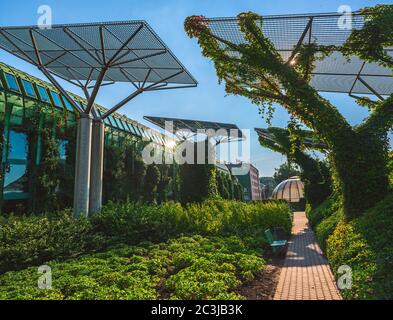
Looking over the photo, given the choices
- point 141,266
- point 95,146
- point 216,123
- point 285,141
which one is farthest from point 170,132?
point 141,266

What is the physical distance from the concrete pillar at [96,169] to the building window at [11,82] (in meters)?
3.69

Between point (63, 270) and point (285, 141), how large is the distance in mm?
18497

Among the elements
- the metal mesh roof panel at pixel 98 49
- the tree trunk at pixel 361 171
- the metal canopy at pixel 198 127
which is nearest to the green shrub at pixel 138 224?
the tree trunk at pixel 361 171

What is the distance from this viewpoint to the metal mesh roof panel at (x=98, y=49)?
1104 centimetres

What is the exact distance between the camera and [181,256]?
299 inches

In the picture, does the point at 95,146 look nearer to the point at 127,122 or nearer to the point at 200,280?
the point at 200,280

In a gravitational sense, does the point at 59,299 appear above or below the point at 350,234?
below

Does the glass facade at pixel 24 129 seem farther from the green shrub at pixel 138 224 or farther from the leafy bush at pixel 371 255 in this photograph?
the leafy bush at pixel 371 255

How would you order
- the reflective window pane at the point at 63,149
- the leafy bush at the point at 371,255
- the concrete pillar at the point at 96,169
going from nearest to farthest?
the leafy bush at the point at 371,255
the concrete pillar at the point at 96,169
the reflective window pane at the point at 63,149

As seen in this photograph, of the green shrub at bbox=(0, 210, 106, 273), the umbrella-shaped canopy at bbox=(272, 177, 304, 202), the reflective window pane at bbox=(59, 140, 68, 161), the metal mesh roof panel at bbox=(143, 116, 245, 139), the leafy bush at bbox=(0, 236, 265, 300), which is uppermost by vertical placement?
the metal mesh roof panel at bbox=(143, 116, 245, 139)

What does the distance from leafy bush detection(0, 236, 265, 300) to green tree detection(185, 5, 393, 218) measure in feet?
11.2

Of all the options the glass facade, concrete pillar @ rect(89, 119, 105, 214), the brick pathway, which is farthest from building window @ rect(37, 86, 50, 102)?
the brick pathway

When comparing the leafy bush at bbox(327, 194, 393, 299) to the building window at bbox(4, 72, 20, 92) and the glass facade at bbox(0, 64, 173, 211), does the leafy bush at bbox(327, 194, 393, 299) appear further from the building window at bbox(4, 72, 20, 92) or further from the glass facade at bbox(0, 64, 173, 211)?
the building window at bbox(4, 72, 20, 92)

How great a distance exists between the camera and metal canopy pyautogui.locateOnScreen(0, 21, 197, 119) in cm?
1112
